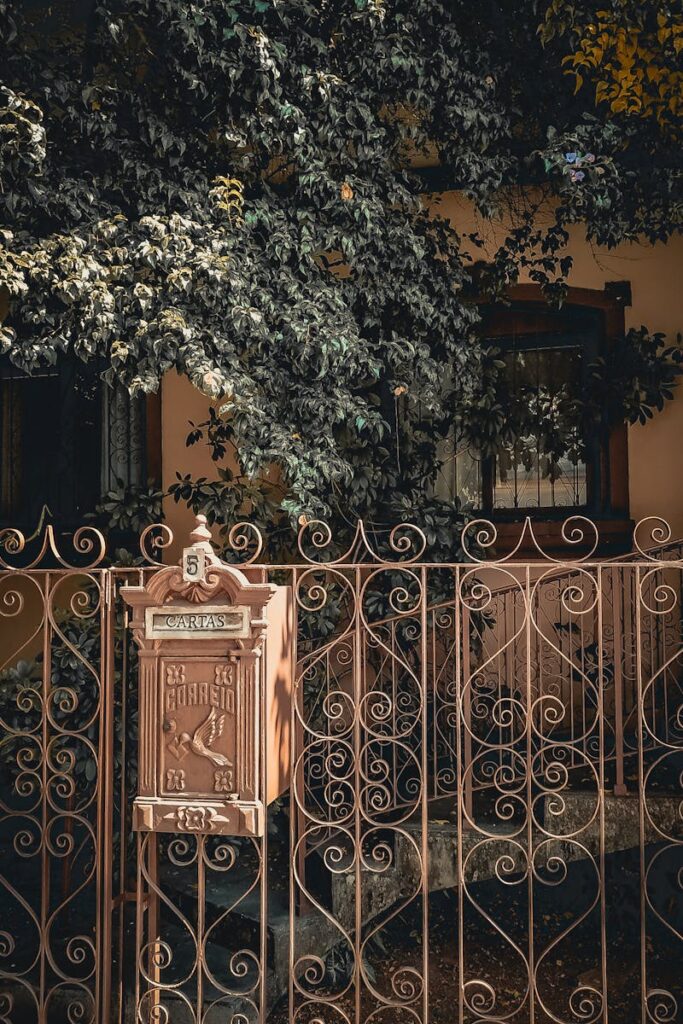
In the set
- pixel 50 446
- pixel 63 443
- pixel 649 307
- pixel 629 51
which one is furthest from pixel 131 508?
pixel 629 51

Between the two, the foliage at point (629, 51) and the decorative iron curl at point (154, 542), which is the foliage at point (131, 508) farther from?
the foliage at point (629, 51)

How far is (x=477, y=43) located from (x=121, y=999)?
5.77 meters

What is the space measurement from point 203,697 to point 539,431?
4748 mm

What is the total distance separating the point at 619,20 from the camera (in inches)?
239

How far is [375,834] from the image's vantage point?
6.19 meters

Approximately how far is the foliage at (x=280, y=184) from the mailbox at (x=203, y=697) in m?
1.87

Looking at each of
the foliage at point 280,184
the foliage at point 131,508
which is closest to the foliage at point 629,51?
the foliage at point 280,184

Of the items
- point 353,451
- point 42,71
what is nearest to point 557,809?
point 353,451

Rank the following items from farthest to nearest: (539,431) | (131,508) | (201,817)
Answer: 1. (539,431)
2. (131,508)
3. (201,817)

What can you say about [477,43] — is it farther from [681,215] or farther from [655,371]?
[655,371]

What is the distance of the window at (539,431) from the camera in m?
8.06

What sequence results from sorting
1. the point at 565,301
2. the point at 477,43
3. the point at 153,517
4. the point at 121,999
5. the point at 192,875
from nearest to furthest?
the point at 121,999 < the point at 192,875 < the point at 477,43 < the point at 153,517 < the point at 565,301

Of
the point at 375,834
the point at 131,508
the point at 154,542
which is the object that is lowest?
the point at 375,834

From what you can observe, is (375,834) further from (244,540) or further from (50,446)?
(50,446)
